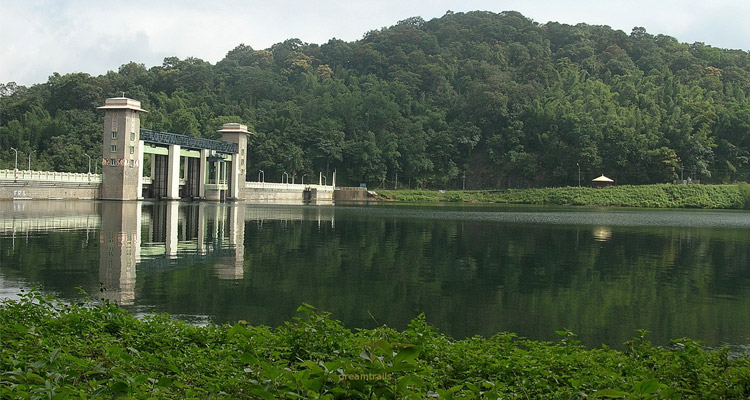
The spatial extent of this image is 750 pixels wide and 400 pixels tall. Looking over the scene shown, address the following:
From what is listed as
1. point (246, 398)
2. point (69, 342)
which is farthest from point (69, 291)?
point (246, 398)

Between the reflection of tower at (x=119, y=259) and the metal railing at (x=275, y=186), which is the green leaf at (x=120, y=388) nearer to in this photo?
the reflection of tower at (x=119, y=259)

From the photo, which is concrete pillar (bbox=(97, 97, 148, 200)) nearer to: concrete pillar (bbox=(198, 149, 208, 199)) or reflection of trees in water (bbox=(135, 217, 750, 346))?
concrete pillar (bbox=(198, 149, 208, 199))

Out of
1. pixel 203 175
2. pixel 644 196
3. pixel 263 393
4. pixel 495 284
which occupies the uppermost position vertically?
pixel 203 175

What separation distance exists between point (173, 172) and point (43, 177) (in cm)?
1244

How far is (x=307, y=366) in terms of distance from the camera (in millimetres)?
4078

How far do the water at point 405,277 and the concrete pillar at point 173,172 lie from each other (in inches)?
1366

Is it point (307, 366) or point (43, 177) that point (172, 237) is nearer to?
point (307, 366)

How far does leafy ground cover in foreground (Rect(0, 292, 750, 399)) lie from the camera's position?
3924mm

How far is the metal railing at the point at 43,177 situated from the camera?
50.2 metres

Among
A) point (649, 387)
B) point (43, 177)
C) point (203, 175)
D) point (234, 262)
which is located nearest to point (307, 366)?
point (649, 387)

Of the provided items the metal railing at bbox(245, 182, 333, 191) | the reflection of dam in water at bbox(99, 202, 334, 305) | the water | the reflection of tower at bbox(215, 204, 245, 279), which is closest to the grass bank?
the metal railing at bbox(245, 182, 333, 191)

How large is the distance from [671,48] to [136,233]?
12817 centimetres

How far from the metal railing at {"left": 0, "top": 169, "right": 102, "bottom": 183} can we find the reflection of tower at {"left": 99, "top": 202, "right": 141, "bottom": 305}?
26296mm

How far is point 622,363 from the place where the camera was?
21.9 ft
